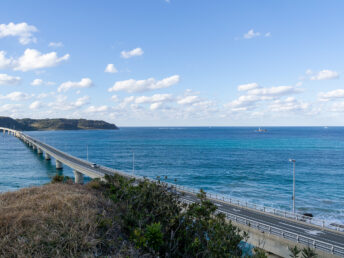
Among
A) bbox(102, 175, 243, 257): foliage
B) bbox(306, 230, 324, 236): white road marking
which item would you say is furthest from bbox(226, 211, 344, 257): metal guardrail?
bbox(102, 175, 243, 257): foliage

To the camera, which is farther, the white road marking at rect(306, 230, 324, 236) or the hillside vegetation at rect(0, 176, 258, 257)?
the white road marking at rect(306, 230, 324, 236)

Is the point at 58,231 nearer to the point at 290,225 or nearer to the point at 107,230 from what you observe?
the point at 107,230

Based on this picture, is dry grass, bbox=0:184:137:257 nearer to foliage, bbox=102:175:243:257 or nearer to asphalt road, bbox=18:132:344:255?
foliage, bbox=102:175:243:257

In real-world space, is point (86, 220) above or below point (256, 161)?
above

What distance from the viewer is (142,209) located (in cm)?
1756

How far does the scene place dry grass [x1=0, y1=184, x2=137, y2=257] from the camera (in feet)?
37.4

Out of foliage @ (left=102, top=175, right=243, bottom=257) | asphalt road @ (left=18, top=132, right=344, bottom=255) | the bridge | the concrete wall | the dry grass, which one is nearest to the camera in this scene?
the dry grass

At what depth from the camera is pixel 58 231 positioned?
42.0ft

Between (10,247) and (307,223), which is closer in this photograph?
(10,247)

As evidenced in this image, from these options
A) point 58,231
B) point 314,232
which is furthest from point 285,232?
point 58,231

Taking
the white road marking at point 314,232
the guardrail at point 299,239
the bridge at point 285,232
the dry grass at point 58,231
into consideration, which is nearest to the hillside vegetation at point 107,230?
the dry grass at point 58,231

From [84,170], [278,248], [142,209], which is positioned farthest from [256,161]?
[142,209]

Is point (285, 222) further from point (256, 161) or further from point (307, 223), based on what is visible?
point (256, 161)

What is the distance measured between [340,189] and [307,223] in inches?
1255
